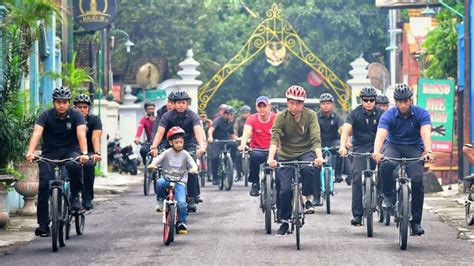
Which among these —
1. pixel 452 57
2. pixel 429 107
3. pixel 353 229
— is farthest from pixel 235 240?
pixel 452 57

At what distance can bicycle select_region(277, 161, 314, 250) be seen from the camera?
1650 cm

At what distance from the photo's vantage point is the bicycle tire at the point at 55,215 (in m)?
16.8

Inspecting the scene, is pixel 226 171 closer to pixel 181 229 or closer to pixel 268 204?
pixel 181 229

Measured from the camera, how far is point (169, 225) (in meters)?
17.0

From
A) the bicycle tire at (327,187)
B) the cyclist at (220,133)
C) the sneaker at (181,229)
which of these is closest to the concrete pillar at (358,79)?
the cyclist at (220,133)

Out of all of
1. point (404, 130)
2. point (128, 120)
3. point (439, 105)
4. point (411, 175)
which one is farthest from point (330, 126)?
point (128, 120)

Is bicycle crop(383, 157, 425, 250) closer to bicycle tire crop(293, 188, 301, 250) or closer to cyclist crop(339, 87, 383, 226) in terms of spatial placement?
bicycle tire crop(293, 188, 301, 250)

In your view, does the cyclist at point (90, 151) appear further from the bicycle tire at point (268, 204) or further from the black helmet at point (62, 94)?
the bicycle tire at point (268, 204)

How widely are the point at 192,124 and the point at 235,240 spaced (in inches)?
171

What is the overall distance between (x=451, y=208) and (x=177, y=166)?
746 centimetres

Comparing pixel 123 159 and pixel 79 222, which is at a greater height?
pixel 123 159

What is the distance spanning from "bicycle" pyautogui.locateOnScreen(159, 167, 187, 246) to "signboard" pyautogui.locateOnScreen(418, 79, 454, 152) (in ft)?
45.0

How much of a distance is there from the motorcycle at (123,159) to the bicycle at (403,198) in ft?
81.4

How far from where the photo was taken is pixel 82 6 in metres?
35.9
